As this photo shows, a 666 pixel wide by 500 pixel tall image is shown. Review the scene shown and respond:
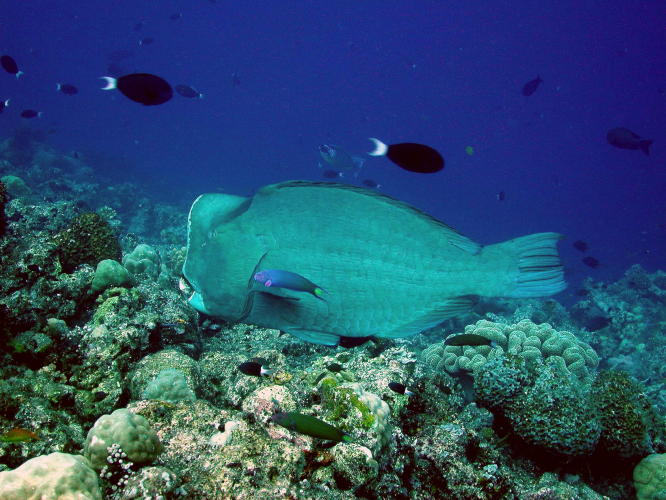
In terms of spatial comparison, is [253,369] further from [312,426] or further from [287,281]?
[287,281]

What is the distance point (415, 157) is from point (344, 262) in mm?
2961

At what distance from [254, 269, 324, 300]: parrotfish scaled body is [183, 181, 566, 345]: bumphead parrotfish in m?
0.02

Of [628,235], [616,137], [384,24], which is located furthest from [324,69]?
[616,137]

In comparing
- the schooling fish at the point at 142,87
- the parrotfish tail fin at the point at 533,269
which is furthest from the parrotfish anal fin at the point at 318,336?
the schooling fish at the point at 142,87

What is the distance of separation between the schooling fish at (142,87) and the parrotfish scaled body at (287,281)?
15.7 feet

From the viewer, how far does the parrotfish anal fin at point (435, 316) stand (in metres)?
1.49

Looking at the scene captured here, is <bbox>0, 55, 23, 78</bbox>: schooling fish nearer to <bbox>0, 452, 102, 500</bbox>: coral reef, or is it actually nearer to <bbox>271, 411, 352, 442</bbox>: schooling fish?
<bbox>0, 452, 102, 500</bbox>: coral reef

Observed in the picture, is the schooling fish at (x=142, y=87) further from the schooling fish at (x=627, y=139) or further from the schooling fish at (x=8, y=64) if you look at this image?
the schooling fish at (x=627, y=139)

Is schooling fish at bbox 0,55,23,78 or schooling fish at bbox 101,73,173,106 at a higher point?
schooling fish at bbox 0,55,23,78

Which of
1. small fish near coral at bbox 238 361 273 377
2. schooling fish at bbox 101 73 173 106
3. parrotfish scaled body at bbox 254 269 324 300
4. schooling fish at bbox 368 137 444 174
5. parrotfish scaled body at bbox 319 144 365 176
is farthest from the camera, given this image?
parrotfish scaled body at bbox 319 144 365 176

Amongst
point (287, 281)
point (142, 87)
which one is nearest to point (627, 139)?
point (142, 87)

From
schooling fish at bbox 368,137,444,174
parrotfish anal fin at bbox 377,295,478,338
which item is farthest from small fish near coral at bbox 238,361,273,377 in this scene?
schooling fish at bbox 368,137,444,174

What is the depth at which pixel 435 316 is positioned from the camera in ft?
4.93

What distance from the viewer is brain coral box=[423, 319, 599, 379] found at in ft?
19.4
